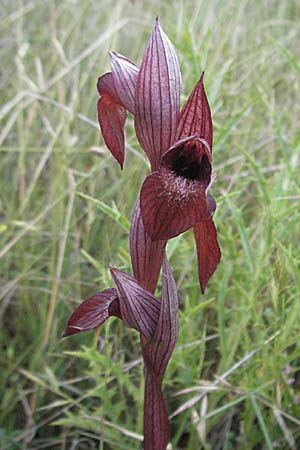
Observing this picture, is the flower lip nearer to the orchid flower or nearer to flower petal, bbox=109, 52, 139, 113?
the orchid flower

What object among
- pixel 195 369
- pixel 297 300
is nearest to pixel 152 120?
pixel 297 300

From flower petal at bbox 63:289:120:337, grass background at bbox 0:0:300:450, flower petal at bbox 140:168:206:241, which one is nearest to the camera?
flower petal at bbox 140:168:206:241

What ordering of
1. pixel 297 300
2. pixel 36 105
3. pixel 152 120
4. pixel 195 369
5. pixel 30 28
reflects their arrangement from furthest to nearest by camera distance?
pixel 30 28
pixel 36 105
pixel 195 369
pixel 297 300
pixel 152 120

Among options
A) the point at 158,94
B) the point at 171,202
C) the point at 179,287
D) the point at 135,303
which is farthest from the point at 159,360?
the point at 179,287

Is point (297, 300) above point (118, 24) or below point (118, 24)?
below

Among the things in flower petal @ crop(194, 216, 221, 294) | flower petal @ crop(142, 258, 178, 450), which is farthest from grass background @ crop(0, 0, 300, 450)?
flower petal @ crop(142, 258, 178, 450)

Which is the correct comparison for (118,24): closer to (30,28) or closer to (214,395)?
(30,28)

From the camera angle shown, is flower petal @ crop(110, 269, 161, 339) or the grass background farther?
the grass background

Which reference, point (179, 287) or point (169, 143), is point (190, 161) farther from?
point (179, 287)

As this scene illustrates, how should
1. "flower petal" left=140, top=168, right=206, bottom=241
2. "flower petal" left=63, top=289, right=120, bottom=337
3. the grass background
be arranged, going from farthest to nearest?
1. the grass background
2. "flower petal" left=63, top=289, right=120, bottom=337
3. "flower petal" left=140, top=168, right=206, bottom=241
